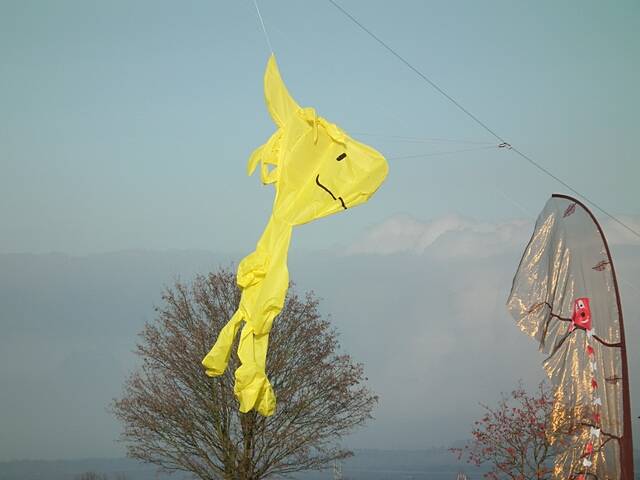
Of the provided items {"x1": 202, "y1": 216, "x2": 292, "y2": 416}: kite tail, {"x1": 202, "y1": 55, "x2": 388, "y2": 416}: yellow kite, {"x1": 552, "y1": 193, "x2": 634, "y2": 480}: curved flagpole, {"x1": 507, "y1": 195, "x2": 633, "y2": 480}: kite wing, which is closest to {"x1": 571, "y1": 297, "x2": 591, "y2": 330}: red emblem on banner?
{"x1": 507, "y1": 195, "x2": 633, "y2": 480}: kite wing

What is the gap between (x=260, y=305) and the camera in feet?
21.9

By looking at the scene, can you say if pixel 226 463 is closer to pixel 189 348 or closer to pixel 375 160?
pixel 189 348

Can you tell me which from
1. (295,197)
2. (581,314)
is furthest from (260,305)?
(581,314)

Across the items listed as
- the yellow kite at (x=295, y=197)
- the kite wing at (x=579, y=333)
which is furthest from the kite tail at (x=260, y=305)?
the kite wing at (x=579, y=333)

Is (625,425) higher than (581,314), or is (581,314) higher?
(581,314)

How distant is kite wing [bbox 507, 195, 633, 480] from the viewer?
854 centimetres

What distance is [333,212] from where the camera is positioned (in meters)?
6.83

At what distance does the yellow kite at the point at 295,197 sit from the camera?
22.0 feet

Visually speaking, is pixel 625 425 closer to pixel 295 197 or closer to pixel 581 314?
pixel 581 314

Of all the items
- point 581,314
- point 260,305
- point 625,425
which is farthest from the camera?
point 581,314

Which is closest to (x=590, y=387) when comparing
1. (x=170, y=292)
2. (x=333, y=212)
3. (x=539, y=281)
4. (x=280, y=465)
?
(x=539, y=281)

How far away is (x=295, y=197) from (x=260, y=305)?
93 centimetres

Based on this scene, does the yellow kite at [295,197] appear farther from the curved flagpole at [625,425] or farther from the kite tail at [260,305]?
the curved flagpole at [625,425]

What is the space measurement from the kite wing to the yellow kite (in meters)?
3.37
